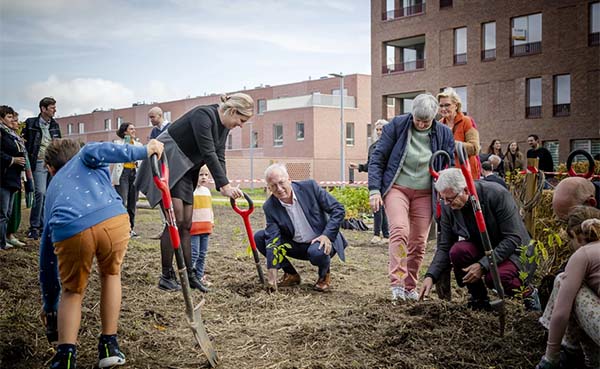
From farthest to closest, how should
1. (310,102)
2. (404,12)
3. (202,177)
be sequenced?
(310,102)
(404,12)
(202,177)

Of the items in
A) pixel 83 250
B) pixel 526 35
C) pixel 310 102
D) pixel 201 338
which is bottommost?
pixel 201 338

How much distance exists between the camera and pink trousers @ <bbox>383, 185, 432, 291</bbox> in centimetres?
588

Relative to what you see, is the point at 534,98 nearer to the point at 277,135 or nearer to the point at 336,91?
the point at 277,135

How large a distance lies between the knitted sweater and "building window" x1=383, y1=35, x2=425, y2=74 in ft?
89.1

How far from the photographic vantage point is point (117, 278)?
3975 millimetres

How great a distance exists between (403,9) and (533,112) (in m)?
8.72

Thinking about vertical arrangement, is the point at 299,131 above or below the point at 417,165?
above

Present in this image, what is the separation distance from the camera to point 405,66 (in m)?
33.2

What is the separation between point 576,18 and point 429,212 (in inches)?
890

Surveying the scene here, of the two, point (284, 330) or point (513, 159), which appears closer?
point (284, 330)

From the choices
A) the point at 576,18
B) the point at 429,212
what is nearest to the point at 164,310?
the point at 429,212

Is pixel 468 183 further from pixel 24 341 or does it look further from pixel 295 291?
pixel 24 341

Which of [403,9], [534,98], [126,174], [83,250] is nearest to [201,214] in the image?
[83,250]

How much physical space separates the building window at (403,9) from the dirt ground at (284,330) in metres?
27.4
